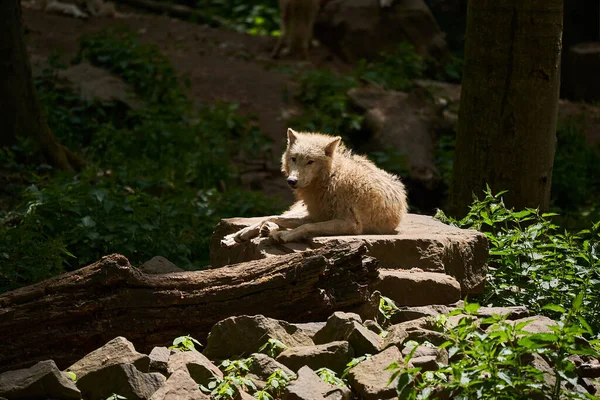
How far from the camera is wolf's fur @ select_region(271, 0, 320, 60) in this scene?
58.7ft

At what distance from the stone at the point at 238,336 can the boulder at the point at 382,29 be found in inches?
537

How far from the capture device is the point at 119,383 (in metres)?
4.60

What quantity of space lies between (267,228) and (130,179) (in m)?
4.73

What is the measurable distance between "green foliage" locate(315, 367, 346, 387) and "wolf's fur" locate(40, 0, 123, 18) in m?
15.4

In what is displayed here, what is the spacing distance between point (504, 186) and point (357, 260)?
294cm

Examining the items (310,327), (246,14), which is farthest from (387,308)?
(246,14)

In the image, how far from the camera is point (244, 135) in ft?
46.4

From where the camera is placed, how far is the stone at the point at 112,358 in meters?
4.81

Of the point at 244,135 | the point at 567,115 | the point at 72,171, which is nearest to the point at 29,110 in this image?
the point at 72,171

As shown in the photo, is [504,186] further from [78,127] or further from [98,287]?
[78,127]

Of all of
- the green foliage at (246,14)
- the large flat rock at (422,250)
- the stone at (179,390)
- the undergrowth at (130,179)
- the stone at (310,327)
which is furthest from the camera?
the green foliage at (246,14)

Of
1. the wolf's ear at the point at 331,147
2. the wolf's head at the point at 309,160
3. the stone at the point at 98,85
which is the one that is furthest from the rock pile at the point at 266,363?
the stone at the point at 98,85

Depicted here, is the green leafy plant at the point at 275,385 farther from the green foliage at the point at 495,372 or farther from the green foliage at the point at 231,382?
the green foliage at the point at 495,372

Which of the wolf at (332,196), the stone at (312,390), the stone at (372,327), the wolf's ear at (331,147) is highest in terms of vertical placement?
the wolf's ear at (331,147)
